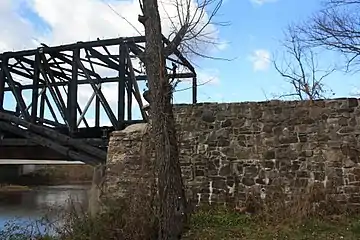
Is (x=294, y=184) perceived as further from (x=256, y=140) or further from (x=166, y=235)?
A: (x=166, y=235)

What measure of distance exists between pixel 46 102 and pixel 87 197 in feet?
31.7

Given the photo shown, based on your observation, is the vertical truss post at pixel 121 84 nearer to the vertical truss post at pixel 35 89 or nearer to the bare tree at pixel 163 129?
the vertical truss post at pixel 35 89

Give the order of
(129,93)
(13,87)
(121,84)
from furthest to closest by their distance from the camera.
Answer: (13,87) < (129,93) < (121,84)

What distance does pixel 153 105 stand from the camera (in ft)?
29.7

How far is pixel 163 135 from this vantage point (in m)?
8.91

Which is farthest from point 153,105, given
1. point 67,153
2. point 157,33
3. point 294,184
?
point 67,153

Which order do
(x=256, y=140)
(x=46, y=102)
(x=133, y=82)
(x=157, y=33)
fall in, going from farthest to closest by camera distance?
(x=46, y=102) < (x=133, y=82) < (x=256, y=140) < (x=157, y=33)

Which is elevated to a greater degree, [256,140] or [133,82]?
[133,82]

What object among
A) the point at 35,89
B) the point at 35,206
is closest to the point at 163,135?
the point at 35,89

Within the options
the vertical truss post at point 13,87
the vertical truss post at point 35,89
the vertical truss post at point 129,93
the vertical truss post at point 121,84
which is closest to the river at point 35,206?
the vertical truss post at point 121,84

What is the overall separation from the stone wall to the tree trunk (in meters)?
2.77

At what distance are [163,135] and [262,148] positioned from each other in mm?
3407

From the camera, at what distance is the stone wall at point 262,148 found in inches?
426

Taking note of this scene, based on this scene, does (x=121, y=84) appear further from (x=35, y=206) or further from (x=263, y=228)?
(x=263, y=228)
